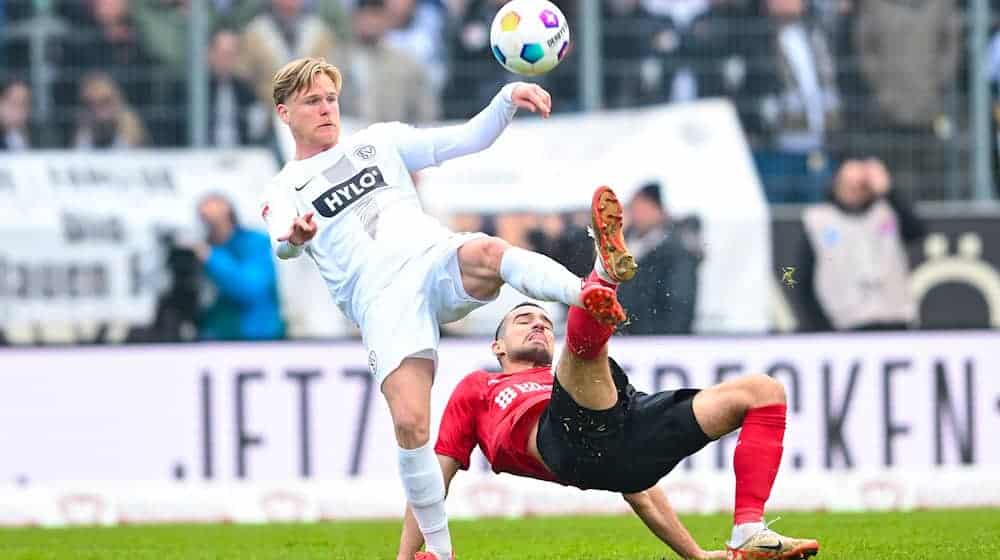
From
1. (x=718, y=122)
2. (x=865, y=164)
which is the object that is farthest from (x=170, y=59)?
(x=865, y=164)

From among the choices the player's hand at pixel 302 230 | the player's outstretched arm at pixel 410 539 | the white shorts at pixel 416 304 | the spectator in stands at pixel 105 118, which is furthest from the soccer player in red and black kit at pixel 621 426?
the spectator in stands at pixel 105 118

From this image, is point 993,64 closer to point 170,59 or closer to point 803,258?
point 803,258

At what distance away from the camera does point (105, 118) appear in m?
15.6

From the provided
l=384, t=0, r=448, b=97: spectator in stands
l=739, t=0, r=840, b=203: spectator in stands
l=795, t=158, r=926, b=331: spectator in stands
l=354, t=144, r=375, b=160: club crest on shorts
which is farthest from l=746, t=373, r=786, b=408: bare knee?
l=384, t=0, r=448, b=97: spectator in stands

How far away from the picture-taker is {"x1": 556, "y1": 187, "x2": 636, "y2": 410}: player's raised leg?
22.5ft

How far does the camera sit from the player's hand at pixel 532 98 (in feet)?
25.2

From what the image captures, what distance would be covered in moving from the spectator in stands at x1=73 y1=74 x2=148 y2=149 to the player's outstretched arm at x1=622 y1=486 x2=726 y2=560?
27.7ft

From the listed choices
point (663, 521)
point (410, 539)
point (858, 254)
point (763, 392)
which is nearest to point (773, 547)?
point (763, 392)

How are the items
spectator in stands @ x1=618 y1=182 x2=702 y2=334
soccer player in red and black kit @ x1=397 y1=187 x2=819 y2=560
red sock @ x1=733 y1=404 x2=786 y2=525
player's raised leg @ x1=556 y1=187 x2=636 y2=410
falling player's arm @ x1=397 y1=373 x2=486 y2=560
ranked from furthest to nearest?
1. spectator in stands @ x1=618 y1=182 x2=702 y2=334
2. falling player's arm @ x1=397 y1=373 x2=486 y2=560
3. red sock @ x1=733 y1=404 x2=786 y2=525
4. soccer player in red and black kit @ x1=397 y1=187 x2=819 y2=560
5. player's raised leg @ x1=556 y1=187 x2=636 y2=410

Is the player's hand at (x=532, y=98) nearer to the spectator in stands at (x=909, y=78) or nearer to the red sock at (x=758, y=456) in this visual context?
the red sock at (x=758, y=456)

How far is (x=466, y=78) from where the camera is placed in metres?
15.8

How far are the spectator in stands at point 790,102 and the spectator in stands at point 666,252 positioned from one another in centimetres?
109

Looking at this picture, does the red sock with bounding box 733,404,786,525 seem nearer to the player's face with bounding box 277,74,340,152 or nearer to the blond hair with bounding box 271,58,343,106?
the player's face with bounding box 277,74,340,152

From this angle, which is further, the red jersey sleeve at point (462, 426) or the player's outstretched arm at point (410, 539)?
the red jersey sleeve at point (462, 426)
